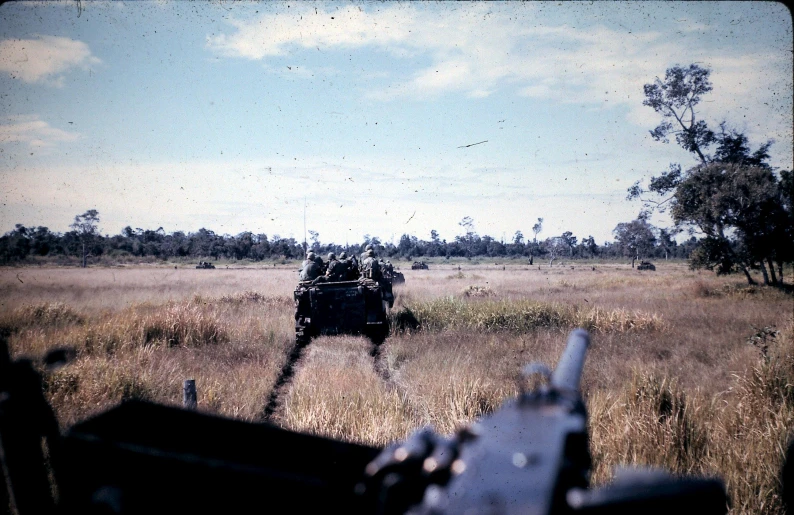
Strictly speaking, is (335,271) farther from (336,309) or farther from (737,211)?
(737,211)

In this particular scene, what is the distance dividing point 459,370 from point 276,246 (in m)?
63.5

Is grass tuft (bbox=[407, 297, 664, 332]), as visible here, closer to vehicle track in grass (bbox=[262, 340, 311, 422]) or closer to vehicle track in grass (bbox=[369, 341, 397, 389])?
vehicle track in grass (bbox=[369, 341, 397, 389])

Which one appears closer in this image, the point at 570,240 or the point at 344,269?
the point at 344,269

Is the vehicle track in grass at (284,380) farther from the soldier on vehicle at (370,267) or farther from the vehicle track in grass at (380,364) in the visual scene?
the soldier on vehicle at (370,267)

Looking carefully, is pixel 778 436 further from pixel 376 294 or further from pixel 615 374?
pixel 376 294

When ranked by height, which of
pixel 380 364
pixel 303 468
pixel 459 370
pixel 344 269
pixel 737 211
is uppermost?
pixel 737 211

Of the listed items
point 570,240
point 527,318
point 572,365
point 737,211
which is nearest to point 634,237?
point 570,240

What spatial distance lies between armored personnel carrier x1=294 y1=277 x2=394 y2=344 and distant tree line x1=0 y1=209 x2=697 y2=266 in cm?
1276

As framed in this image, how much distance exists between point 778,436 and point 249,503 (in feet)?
17.9

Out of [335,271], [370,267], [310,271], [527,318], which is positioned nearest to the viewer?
[335,271]

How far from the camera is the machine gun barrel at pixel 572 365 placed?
1905 millimetres

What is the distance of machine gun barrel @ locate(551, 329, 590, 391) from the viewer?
75.0 inches

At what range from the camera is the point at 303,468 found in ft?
4.37

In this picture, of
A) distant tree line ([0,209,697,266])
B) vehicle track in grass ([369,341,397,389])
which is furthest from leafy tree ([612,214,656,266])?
vehicle track in grass ([369,341,397,389])
